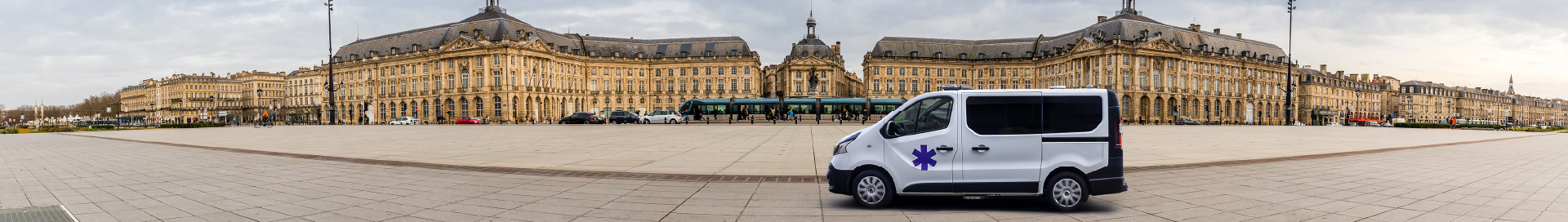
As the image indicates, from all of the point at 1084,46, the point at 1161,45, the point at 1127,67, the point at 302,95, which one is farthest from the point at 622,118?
the point at 302,95

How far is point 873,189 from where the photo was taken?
23.7ft

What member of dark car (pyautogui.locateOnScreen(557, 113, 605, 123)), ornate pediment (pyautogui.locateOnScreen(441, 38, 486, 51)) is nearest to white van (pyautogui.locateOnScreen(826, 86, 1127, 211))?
dark car (pyautogui.locateOnScreen(557, 113, 605, 123))

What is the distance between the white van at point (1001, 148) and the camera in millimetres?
6910

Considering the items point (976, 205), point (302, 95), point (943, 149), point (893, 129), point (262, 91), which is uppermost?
point (262, 91)

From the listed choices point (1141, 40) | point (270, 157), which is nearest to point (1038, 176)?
point (270, 157)

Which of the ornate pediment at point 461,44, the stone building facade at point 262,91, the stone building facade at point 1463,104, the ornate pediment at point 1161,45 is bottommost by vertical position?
the stone building facade at point 1463,104

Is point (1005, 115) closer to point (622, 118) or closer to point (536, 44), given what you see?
point (622, 118)

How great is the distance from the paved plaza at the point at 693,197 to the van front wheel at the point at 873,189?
139 mm

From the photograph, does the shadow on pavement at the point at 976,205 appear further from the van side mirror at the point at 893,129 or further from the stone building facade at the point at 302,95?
the stone building facade at the point at 302,95

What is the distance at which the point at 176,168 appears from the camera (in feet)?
39.4

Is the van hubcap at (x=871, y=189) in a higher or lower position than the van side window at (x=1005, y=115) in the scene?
lower

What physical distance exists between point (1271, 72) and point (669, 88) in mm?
86905

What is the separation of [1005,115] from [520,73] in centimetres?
8253

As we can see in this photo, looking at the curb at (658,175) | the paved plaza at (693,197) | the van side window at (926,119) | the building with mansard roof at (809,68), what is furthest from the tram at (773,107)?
the van side window at (926,119)
